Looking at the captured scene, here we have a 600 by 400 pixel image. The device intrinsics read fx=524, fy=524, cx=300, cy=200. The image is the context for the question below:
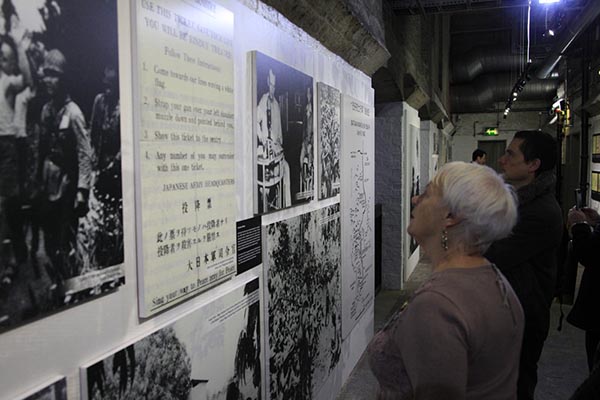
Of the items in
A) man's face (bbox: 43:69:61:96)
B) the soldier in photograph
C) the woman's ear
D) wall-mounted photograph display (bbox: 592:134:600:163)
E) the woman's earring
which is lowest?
the woman's earring

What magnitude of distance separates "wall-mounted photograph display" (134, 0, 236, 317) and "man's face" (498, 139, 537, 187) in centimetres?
173

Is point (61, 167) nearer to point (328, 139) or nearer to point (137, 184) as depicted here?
point (137, 184)

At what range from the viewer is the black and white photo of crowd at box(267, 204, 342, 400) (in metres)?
2.55

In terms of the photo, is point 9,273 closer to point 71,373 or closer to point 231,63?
point 71,373

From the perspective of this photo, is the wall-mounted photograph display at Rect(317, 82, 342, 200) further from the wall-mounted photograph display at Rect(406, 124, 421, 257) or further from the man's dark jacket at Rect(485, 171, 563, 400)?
the wall-mounted photograph display at Rect(406, 124, 421, 257)

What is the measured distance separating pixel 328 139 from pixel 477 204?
1.89 m

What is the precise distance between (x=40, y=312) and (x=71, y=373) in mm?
219

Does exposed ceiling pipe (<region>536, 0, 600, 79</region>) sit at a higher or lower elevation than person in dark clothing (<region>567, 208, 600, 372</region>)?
higher

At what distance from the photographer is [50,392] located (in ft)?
3.82

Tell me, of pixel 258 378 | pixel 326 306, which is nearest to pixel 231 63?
pixel 258 378

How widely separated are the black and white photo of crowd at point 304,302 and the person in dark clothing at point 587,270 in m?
1.50

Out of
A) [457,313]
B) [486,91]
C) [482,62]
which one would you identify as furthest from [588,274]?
[486,91]

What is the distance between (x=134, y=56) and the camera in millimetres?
1422

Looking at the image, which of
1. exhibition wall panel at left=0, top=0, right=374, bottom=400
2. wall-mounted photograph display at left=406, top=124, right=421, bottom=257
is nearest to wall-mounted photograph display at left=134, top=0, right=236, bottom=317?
exhibition wall panel at left=0, top=0, right=374, bottom=400
